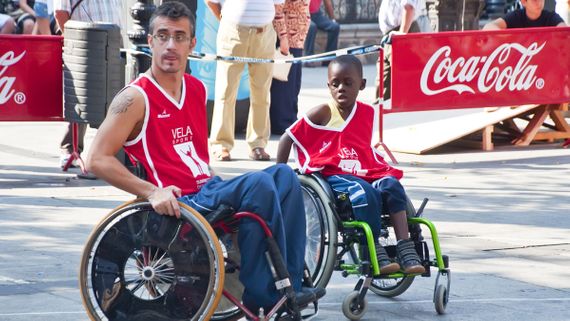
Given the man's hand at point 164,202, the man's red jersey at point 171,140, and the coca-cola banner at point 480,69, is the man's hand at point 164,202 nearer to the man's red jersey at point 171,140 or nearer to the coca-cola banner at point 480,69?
the man's red jersey at point 171,140

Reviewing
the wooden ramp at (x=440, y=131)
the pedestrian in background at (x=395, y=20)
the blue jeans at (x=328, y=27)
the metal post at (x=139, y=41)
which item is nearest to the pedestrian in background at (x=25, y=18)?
the blue jeans at (x=328, y=27)

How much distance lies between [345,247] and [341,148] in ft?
1.81

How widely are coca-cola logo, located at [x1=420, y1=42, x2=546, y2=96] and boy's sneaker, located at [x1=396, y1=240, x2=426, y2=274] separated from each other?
553 cm

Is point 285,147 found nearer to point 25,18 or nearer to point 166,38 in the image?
point 166,38

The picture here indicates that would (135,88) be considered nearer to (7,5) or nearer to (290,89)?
(290,89)

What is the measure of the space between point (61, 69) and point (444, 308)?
5.13 metres

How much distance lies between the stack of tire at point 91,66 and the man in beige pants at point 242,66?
4.64 feet

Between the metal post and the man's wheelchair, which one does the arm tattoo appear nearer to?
the man's wheelchair

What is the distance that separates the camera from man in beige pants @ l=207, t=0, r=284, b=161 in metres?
Result: 10.9

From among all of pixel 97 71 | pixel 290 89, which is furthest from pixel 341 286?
pixel 290 89

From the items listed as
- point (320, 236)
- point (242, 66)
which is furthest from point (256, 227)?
point (242, 66)

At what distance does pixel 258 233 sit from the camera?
198 inches

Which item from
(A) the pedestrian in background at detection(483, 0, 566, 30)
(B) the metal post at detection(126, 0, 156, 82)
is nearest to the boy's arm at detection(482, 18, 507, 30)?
(A) the pedestrian in background at detection(483, 0, 566, 30)

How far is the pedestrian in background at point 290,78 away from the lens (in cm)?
1210
